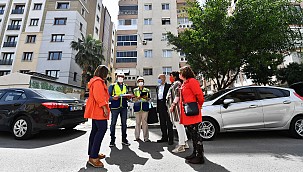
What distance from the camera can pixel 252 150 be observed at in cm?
387

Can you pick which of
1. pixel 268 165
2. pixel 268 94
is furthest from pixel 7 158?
pixel 268 94

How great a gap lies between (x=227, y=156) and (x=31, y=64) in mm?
29574

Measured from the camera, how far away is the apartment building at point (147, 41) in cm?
2303

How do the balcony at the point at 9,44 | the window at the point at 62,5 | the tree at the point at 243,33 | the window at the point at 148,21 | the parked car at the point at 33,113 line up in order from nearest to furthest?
the parked car at the point at 33,113
the tree at the point at 243,33
the window at the point at 148,21
the balcony at the point at 9,44
the window at the point at 62,5

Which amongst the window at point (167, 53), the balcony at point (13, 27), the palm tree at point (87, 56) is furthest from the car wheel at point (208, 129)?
the balcony at point (13, 27)

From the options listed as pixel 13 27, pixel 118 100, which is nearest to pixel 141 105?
Result: pixel 118 100

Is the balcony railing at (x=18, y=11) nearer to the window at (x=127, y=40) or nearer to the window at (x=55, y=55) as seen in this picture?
the window at (x=55, y=55)

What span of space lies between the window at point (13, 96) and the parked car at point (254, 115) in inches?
221

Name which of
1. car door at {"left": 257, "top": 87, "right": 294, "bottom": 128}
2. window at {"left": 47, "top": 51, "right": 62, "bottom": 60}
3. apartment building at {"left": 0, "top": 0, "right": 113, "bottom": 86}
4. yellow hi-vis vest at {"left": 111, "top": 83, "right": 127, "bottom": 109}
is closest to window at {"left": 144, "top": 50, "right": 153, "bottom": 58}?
apartment building at {"left": 0, "top": 0, "right": 113, "bottom": 86}

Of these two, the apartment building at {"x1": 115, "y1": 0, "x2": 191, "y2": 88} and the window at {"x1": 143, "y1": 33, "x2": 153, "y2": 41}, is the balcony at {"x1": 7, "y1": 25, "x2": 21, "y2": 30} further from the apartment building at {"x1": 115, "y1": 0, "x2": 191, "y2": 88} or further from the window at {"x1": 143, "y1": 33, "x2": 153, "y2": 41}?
the window at {"x1": 143, "y1": 33, "x2": 153, "y2": 41}

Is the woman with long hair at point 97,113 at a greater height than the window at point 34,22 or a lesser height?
lesser

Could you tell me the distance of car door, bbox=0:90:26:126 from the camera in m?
4.88

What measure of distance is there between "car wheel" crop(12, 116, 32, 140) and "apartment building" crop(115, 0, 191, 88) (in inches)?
710

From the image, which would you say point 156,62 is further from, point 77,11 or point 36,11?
point 36,11
